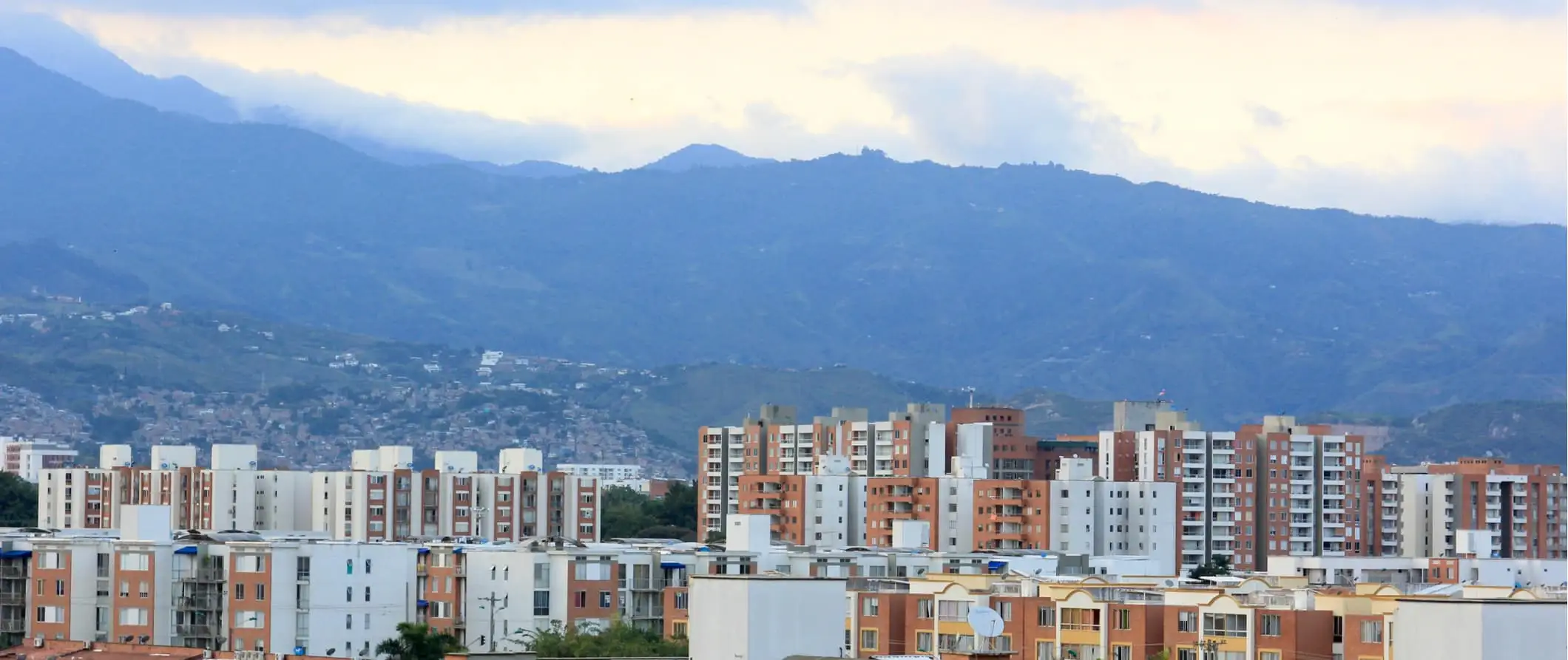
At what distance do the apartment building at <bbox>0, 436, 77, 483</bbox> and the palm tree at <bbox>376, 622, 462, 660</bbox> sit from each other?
114 m

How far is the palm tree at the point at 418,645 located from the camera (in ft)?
148

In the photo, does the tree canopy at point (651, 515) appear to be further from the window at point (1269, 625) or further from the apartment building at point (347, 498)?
the window at point (1269, 625)

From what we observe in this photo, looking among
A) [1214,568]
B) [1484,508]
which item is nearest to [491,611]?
→ [1214,568]

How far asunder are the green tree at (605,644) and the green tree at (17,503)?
50.4 meters

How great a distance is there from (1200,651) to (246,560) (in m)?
20.1

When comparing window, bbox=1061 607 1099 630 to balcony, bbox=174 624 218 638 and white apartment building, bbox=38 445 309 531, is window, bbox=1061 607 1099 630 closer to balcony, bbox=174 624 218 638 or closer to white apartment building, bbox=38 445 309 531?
balcony, bbox=174 624 218 638

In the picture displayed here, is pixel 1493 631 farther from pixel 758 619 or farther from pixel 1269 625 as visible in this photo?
pixel 1269 625

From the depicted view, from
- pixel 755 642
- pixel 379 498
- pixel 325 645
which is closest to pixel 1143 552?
pixel 379 498

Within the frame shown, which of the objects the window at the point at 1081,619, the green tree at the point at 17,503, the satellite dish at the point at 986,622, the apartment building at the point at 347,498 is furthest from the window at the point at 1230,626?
the green tree at the point at 17,503

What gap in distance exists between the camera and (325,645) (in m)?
48.8

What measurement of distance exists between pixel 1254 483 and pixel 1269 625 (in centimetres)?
5453

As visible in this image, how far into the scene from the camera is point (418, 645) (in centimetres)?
4509

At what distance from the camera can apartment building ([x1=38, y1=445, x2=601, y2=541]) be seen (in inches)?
3386

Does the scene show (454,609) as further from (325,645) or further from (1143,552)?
(1143,552)
